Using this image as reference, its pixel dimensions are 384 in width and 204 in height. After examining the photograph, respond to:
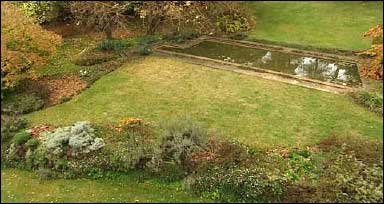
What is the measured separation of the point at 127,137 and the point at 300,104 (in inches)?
231

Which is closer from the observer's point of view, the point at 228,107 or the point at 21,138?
the point at 21,138

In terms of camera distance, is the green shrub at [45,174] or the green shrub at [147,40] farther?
the green shrub at [147,40]

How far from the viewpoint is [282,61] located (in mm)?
17891

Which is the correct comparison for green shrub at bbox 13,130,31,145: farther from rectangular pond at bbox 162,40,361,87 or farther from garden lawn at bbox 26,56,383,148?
rectangular pond at bbox 162,40,361,87

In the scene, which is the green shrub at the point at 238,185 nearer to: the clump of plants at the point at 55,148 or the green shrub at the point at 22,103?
the clump of plants at the point at 55,148

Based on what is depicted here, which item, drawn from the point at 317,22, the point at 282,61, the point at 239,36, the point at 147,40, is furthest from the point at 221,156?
the point at 317,22

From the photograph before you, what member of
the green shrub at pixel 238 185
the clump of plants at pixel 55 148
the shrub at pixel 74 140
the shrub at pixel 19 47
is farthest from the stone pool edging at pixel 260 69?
the clump of plants at pixel 55 148

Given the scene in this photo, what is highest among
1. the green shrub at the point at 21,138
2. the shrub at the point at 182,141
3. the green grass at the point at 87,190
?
the shrub at the point at 182,141

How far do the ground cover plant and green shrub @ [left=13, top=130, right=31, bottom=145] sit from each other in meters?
0.04

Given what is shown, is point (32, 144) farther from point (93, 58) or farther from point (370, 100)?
point (370, 100)

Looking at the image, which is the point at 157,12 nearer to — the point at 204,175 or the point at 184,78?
the point at 184,78

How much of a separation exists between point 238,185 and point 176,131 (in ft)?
7.86

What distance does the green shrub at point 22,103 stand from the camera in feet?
46.0

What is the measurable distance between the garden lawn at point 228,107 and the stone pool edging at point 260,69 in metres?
0.51
